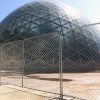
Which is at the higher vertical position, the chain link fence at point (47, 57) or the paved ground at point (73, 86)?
the chain link fence at point (47, 57)

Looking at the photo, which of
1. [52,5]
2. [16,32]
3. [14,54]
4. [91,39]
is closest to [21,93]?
[14,54]

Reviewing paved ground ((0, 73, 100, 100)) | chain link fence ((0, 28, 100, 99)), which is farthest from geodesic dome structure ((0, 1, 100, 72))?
paved ground ((0, 73, 100, 100))

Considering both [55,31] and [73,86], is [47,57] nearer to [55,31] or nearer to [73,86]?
[55,31]

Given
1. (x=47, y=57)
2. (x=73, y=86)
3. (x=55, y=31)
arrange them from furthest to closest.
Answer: (x=55, y=31), (x=47, y=57), (x=73, y=86)

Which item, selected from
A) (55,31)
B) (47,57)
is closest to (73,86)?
(47,57)

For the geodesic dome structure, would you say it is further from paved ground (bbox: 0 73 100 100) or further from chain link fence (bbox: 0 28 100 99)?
paved ground (bbox: 0 73 100 100)

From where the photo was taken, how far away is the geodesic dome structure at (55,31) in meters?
29.0

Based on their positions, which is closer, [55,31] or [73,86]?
[73,86]

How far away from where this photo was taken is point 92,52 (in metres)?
34.7

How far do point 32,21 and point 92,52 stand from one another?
955 cm

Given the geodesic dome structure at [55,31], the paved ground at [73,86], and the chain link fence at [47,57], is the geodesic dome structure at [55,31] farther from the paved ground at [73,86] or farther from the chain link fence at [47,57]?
the paved ground at [73,86]

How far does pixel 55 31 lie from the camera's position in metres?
33.5

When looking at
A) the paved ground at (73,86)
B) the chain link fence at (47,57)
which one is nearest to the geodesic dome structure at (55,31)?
the chain link fence at (47,57)

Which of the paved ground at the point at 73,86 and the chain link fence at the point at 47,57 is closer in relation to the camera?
the paved ground at the point at 73,86
